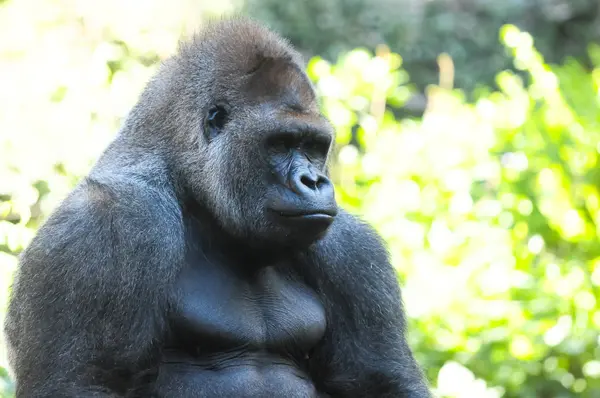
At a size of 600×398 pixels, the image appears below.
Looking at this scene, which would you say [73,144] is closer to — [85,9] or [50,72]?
[50,72]

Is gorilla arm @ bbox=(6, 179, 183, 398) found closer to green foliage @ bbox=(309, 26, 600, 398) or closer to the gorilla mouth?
the gorilla mouth

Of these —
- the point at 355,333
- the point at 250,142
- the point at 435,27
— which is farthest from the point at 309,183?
the point at 435,27

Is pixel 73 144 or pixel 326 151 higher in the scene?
pixel 326 151

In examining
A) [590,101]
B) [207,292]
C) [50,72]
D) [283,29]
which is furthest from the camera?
[283,29]

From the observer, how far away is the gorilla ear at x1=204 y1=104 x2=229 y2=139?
386cm

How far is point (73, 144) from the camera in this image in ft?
19.3

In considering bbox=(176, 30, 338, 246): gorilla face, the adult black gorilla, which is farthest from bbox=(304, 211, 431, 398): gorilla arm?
bbox=(176, 30, 338, 246): gorilla face

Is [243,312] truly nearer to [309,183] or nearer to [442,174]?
[309,183]

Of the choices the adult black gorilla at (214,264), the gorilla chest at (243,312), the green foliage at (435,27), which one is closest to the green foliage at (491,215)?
the adult black gorilla at (214,264)

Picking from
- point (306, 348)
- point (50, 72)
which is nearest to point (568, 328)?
point (306, 348)

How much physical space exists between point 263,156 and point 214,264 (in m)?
0.46

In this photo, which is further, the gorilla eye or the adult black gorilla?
the gorilla eye

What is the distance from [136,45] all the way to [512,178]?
107 inches

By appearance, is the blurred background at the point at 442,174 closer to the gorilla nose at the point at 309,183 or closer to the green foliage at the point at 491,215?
the green foliage at the point at 491,215
